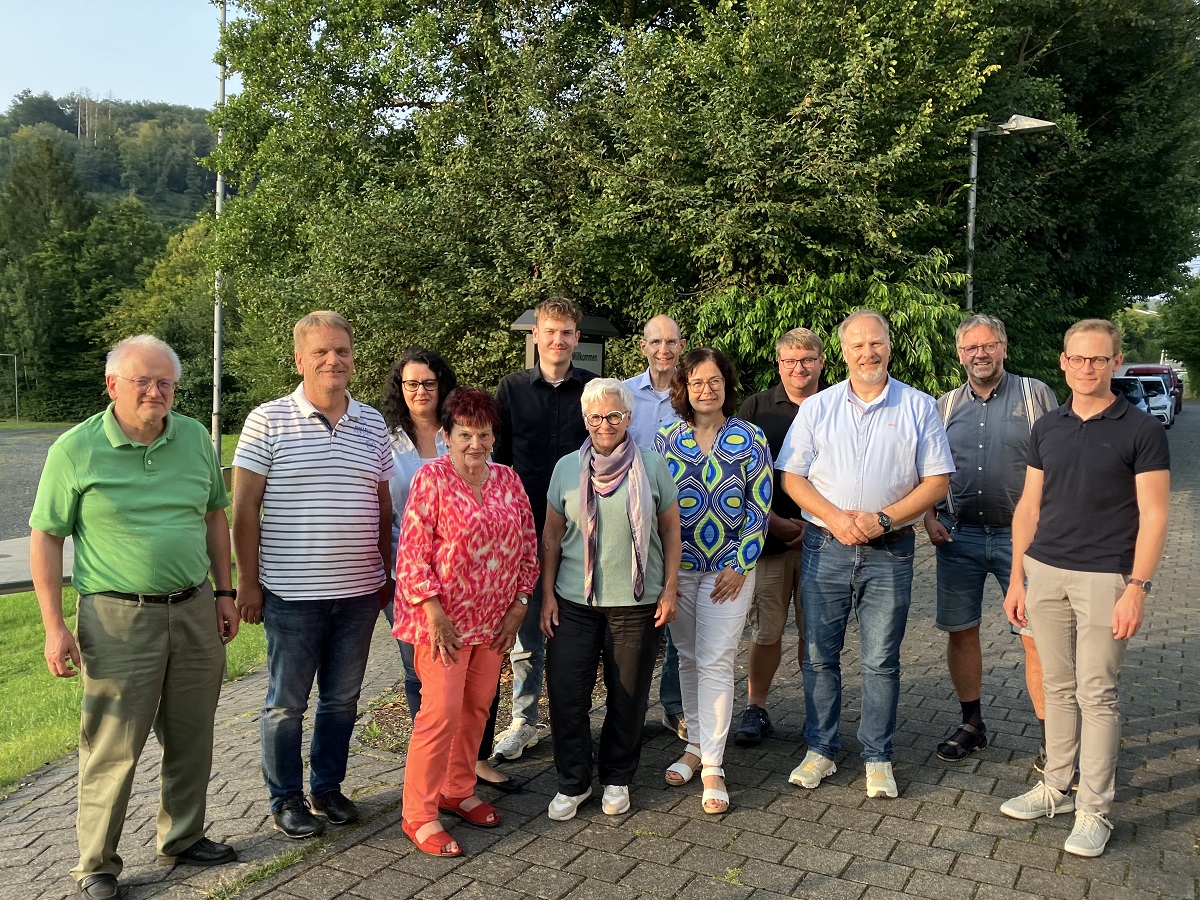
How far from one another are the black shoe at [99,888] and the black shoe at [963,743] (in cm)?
373

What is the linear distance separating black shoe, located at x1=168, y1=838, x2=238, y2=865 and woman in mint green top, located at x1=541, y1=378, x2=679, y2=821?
1331 mm

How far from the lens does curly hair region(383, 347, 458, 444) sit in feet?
14.4

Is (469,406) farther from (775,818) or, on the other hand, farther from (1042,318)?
(1042,318)

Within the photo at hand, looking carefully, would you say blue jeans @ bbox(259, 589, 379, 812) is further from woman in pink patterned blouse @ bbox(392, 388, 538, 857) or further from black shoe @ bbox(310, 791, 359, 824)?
woman in pink patterned blouse @ bbox(392, 388, 538, 857)

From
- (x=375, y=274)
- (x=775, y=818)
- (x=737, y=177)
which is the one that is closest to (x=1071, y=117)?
(x=737, y=177)

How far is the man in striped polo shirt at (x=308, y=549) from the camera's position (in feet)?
12.5

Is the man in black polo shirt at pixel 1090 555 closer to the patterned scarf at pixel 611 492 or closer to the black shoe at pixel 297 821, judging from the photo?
the patterned scarf at pixel 611 492

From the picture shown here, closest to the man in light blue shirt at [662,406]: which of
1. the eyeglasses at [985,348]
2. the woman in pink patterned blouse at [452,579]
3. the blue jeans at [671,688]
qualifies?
the blue jeans at [671,688]

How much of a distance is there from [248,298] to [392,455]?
57.6 feet

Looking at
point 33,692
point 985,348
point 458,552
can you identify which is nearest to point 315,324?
point 458,552

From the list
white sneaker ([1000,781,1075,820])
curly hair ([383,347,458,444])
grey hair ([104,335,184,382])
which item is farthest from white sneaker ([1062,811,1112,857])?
grey hair ([104,335,184,382])

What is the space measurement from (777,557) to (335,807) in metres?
2.49

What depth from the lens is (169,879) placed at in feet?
11.7

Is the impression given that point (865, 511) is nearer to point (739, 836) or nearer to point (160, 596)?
point (739, 836)
